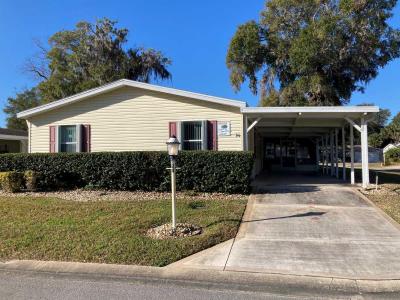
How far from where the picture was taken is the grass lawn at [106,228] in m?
5.65

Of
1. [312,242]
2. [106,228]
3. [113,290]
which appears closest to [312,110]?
[312,242]

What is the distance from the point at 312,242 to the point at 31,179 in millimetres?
8972

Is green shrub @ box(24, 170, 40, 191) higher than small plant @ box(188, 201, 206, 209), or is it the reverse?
green shrub @ box(24, 170, 40, 191)

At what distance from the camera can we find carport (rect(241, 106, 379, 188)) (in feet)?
39.8

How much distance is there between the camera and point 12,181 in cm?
1137

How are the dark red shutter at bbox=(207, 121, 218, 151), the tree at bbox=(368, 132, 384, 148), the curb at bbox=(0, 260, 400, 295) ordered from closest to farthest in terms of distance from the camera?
the curb at bbox=(0, 260, 400, 295) → the dark red shutter at bbox=(207, 121, 218, 151) → the tree at bbox=(368, 132, 384, 148)

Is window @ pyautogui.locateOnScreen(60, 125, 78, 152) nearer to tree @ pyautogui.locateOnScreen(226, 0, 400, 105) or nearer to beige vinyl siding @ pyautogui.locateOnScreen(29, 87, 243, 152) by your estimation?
beige vinyl siding @ pyautogui.locateOnScreen(29, 87, 243, 152)

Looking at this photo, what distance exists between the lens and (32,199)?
33.6ft

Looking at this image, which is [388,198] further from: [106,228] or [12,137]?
[12,137]

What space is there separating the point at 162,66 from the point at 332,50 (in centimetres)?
1427

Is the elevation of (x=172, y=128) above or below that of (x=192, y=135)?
above

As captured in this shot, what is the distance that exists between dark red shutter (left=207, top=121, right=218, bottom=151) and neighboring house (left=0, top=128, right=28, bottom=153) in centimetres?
1593

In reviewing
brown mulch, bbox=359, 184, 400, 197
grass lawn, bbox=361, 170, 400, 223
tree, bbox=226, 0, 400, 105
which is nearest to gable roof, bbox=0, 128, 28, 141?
tree, bbox=226, 0, 400, 105

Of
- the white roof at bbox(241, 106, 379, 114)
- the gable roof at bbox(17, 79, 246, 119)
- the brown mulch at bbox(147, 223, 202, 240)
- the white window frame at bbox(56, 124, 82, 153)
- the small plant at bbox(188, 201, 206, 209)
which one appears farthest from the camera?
the white window frame at bbox(56, 124, 82, 153)
